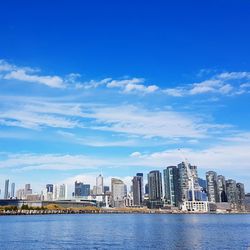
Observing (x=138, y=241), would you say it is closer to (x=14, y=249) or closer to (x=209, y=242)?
(x=209, y=242)

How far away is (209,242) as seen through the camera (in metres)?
95.2

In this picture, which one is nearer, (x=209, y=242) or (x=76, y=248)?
(x=76, y=248)

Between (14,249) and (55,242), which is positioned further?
(55,242)

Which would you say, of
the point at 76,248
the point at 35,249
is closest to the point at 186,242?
the point at 76,248


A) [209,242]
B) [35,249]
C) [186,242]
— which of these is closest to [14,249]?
[35,249]

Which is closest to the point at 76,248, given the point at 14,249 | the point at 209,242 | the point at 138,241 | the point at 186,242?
the point at 14,249

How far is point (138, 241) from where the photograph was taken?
95.6 m

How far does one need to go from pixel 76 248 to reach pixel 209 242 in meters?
34.9

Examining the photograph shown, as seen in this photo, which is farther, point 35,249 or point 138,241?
point 138,241

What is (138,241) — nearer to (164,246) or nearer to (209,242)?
(164,246)

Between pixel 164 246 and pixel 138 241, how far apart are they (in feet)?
37.8

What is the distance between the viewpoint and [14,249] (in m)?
81.3

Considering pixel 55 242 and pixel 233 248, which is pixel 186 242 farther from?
pixel 55 242

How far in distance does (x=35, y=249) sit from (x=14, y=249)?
4.61 m
